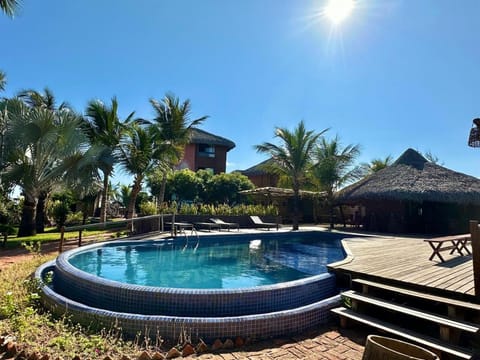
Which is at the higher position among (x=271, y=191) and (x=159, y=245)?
(x=271, y=191)

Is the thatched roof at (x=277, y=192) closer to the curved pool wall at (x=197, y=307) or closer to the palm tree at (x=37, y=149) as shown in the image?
the palm tree at (x=37, y=149)

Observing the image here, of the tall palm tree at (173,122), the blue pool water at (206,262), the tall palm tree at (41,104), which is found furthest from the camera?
the tall palm tree at (173,122)

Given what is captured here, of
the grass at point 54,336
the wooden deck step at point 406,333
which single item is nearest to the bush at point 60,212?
the grass at point 54,336

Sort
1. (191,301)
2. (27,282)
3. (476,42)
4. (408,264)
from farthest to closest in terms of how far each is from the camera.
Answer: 1. (476,42)
2. (408,264)
3. (27,282)
4. (191,301)

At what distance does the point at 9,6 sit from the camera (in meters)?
8.36

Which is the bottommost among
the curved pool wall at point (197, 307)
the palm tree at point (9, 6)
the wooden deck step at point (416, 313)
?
the curved pool wall at point (197, 307)

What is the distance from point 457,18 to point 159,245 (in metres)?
11.7

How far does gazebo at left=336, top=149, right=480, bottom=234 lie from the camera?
14359mm

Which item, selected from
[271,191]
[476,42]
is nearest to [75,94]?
[271,191]

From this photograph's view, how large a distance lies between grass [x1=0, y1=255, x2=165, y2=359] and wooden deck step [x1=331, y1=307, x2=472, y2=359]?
8.26 feet

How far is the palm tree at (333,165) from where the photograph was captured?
62.4 ft

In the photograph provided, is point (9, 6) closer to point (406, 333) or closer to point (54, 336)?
point (54, 336)

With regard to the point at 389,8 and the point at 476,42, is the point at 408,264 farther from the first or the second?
the point at 476,42

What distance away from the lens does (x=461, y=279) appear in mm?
4375
